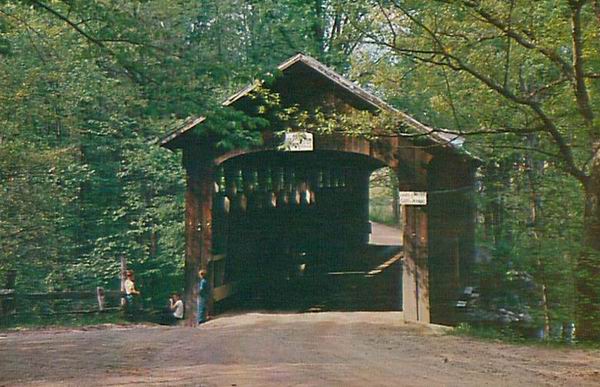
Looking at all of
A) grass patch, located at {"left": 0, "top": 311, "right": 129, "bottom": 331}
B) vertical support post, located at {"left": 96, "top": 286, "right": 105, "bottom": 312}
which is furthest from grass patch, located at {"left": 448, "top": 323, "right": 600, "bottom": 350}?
vertical support post, located at {"left": 96, "top": 286, "right": 105, "bottom": 312}

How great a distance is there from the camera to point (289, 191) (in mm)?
20156

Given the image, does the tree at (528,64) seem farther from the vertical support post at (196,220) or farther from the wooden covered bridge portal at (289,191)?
the vertical support post at (196,220)

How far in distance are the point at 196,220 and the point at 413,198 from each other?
13.0ft

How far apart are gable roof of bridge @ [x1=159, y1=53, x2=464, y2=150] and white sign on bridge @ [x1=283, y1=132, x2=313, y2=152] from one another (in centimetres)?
100

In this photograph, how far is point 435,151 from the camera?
583 inches

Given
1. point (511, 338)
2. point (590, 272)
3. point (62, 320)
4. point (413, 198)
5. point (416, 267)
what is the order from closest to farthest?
point (590, 272)
point (511, 338)
point (413, 198)
point (416, 267)
point (62, 320)

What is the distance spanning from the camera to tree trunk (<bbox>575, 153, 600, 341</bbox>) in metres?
10.8

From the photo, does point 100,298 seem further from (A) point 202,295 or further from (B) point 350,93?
(B) point 350,93

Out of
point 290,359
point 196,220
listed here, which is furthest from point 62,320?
point 290,359

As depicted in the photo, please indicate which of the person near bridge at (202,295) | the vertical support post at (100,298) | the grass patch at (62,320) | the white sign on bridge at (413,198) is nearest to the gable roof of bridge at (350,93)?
the white sign on bridge at (413,198)

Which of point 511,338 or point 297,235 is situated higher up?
point 297,235

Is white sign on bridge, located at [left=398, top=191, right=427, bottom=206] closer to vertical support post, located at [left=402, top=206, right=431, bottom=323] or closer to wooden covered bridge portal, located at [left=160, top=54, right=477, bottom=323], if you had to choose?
wooden covered bridge portal, located at [left=160, top=54, right=477, bottom=323]

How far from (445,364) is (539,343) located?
2.99 m

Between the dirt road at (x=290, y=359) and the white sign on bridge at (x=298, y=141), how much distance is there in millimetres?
3033
